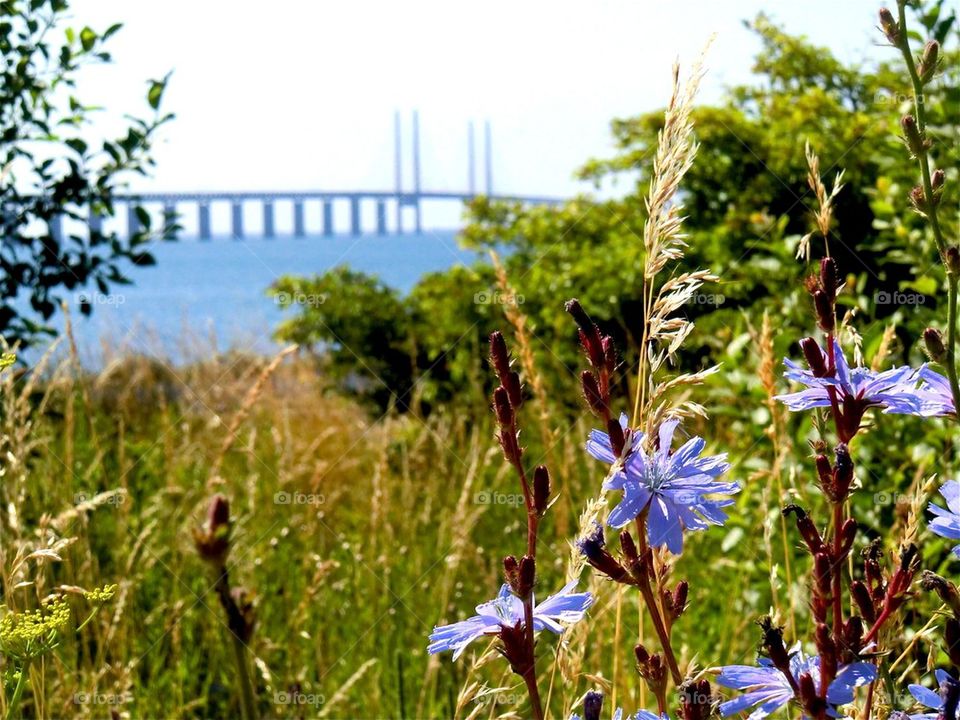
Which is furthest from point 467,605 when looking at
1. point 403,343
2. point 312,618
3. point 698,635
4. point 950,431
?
point 403,343

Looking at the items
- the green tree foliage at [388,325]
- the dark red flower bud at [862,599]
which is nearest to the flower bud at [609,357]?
the dark red flower bud at [862,599]

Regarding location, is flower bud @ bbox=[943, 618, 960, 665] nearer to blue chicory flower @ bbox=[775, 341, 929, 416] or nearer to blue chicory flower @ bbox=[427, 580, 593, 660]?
blue chicory flower @ bbox=[775, 341, 929, 416]

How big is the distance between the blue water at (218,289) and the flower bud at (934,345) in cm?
248

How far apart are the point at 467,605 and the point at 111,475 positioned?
6.07 feet

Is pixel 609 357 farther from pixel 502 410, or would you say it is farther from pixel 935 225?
pixel 935 225

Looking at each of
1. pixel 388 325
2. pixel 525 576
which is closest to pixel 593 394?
pixel 525 576

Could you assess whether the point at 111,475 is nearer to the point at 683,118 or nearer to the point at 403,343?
the point at 403,343

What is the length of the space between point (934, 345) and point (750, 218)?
390cm

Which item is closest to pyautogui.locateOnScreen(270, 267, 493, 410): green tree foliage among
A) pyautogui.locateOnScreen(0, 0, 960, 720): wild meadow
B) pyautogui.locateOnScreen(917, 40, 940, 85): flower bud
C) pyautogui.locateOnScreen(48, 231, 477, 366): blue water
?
pyautogui.locateOnScreen(0, 0, 960, 720): wild meadow

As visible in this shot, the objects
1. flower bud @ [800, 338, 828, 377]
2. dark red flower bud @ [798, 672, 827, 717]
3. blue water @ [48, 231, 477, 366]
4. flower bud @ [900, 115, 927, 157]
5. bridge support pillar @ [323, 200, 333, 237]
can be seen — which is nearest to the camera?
dark red flower bud @ [798, 672, 827, 717]

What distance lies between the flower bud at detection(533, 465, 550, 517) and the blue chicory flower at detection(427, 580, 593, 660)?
81 mm

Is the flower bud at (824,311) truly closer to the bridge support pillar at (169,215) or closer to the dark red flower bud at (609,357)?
the dark red flower bud at (609,357)

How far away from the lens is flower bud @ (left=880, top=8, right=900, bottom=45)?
1050mm

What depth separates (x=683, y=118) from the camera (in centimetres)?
88
